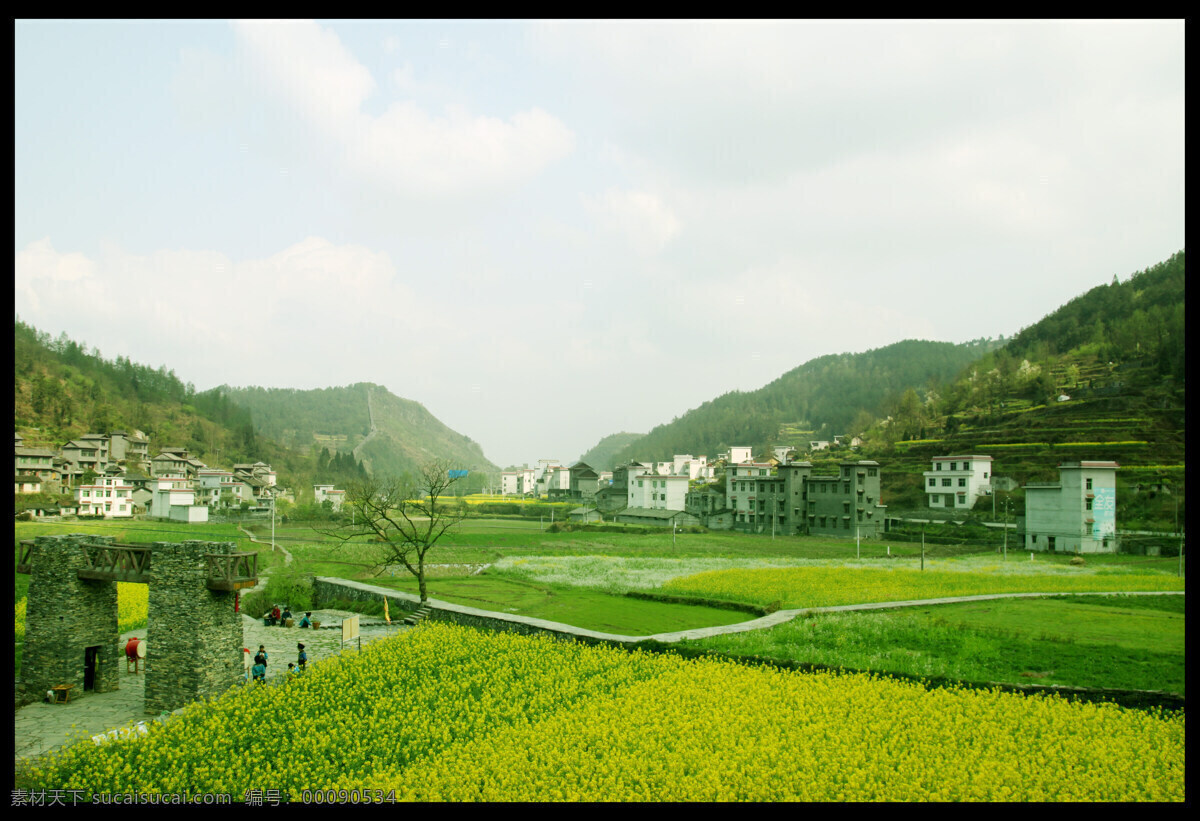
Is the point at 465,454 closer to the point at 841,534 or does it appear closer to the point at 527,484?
the point at 527,484

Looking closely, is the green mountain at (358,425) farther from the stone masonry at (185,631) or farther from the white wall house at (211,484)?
the stone masonry at (185,631)

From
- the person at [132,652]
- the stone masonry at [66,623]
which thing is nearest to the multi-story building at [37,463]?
the person at [132,652]

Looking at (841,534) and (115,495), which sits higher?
(115,495)

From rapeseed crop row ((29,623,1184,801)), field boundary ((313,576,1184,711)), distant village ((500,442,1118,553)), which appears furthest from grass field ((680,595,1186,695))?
distant village ((500,442,1118,553))

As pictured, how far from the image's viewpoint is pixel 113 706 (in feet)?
59.2

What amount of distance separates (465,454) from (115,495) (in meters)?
138

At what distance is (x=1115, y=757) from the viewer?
13219mm

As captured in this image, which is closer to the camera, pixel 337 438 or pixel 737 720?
pixel 737 720

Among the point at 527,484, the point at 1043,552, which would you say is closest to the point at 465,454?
the point at 527,484

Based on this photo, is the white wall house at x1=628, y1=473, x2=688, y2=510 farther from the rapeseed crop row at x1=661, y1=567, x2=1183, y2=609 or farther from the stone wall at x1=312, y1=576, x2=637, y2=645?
the stone wall at x1=312, y1=576, x2=637, y2=645

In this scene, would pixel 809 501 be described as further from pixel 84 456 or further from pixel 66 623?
pixel 84 456

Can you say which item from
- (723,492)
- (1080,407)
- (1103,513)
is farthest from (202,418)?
(1080,407)

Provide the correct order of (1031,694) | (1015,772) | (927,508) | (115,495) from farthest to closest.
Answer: (927,508) → (115,495) → (1031,694) → (1015,772)

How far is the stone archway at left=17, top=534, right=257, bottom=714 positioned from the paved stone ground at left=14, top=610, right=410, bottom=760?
0.63 metres
